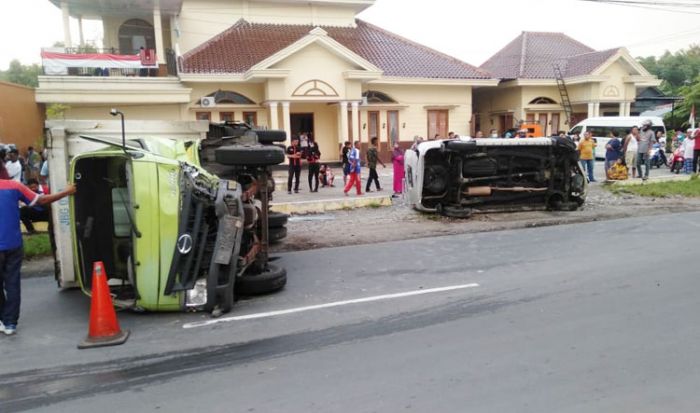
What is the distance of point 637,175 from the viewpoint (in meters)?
18.0

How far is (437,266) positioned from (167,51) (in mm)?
20220

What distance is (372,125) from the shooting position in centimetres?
2567

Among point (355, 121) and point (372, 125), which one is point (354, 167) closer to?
point (355, 121)

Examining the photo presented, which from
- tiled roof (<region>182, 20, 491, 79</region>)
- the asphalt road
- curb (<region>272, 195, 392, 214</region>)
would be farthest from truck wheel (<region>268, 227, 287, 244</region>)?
tiled roof (<region>182, 20, 491, 79</region>)

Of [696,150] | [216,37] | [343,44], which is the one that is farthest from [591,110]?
[216,37]

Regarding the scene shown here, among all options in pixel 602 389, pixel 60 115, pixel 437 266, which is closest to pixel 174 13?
pixel 60 115

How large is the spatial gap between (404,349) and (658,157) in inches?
849

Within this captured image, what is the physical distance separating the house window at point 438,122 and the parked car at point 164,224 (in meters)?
21.4

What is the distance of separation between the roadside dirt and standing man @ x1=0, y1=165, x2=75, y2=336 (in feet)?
13.4

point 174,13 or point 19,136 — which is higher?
point 174,13

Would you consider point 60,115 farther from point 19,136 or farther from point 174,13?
point 174,13

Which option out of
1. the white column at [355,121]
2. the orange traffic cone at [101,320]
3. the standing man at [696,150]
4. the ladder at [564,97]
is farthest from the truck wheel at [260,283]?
the ladder at [564,97]

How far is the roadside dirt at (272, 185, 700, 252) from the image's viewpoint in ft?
31.9

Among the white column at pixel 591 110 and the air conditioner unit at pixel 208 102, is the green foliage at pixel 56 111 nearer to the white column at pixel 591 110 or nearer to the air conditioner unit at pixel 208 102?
the air conditioner unit at pixel 208 102
